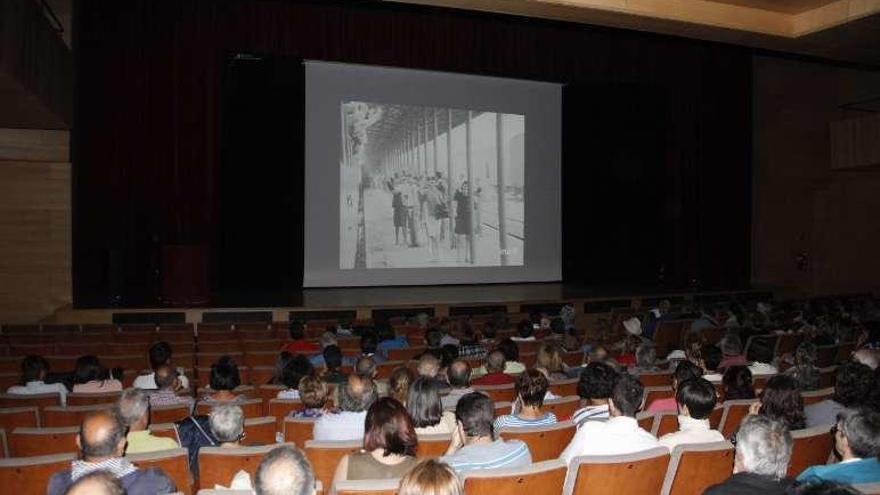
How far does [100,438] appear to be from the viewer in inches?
125

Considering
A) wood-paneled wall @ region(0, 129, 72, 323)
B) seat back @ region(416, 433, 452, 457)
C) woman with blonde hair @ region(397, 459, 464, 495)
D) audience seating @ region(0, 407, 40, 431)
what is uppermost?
wood-paneled wall @ region(0, 129, 72, 323)

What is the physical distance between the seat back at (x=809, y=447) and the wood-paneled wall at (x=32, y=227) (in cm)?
1255

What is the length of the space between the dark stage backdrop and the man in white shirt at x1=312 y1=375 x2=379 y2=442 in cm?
929

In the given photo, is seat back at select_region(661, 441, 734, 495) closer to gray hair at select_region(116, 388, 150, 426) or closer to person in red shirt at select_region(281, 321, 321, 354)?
gray hair at select_region(116, 388, 150, 426)

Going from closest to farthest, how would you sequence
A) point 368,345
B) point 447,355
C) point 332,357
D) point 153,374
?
1. point 332,357
2. point 153,374
3. point 447,355
4. point 368,345

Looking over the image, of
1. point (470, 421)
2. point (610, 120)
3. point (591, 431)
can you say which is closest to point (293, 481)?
point (470, 421)

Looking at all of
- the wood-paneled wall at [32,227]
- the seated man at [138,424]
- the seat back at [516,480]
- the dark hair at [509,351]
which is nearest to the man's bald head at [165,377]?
the seated man at [138,424]

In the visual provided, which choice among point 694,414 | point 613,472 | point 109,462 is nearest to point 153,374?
point 109,462

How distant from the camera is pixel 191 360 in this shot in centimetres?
805

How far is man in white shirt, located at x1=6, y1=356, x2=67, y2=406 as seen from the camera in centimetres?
602

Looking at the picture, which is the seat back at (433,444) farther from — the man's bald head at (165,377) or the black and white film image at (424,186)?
the black and white film image at (424,186)

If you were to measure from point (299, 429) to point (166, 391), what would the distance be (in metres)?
1.54

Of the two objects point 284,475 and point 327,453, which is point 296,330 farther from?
point 284,475

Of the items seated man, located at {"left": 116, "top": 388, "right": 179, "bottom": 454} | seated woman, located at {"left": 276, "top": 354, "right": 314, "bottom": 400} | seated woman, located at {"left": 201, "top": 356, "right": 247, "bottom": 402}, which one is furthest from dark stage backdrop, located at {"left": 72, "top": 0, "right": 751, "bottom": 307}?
seated man, located at {"left": 116, "top": 388, "right": 179, "bottom": 454}
